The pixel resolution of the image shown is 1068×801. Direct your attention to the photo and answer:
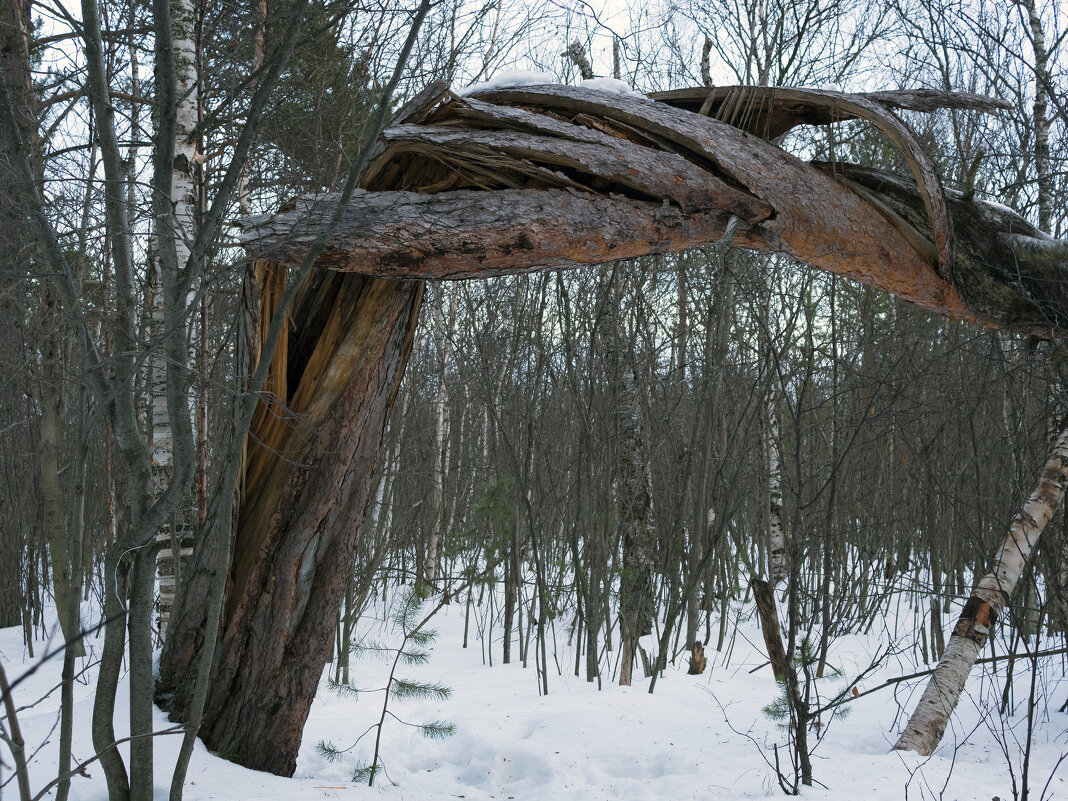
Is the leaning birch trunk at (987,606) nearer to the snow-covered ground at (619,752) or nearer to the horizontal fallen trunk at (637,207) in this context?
the snow-covered ground at (619,752)

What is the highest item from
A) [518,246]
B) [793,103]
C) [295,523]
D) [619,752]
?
[793,103]

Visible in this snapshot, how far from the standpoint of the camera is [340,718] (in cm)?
459

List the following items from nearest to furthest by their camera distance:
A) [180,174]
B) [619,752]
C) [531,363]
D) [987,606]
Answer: [987,606]
[619,752]
[180,174]
[531,363]

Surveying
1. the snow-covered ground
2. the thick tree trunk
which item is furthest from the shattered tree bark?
the snow-covered ground

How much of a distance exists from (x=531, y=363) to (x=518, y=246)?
4965mm

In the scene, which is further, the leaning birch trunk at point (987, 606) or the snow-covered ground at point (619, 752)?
the leaning birch trunk at point (987, 606)

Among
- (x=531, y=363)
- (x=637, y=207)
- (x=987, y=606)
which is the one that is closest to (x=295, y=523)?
(x=637, y=207)

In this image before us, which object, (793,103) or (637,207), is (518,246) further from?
(793,103)

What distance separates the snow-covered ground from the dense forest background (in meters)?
0.56

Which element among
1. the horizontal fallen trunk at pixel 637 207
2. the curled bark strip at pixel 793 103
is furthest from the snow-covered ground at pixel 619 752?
the curled bark strip at pixel 793 103

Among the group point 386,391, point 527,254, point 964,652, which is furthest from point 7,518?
point 964,652

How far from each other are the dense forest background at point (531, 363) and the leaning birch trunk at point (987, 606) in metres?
0.27

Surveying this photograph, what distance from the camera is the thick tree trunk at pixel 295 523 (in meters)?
2.91

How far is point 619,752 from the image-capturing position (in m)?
3.97
